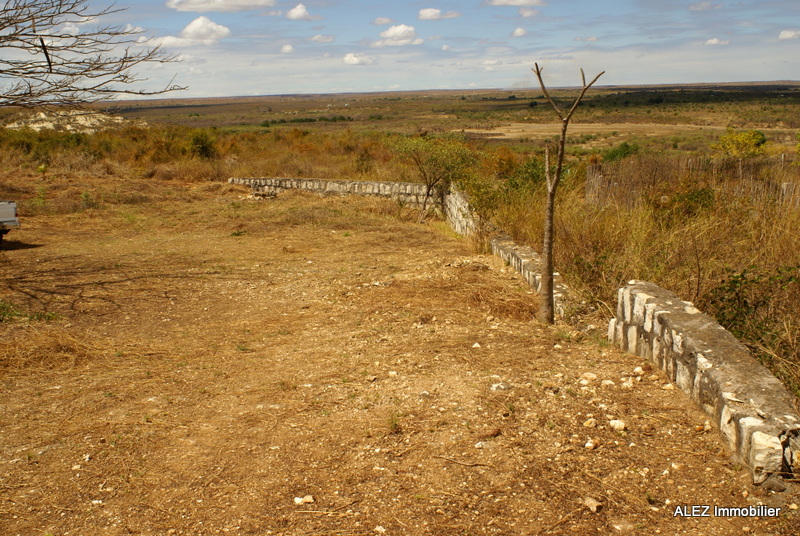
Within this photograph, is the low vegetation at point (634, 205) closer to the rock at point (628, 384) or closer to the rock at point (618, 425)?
the rock at point (628, 384)

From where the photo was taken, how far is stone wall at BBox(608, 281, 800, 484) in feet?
9.59

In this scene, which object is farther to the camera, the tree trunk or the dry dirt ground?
the tree trunk

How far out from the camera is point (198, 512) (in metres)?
3.11

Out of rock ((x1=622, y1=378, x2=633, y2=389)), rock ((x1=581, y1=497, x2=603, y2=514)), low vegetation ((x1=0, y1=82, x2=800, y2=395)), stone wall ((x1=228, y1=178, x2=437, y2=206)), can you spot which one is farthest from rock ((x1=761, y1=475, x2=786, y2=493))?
stone wall ((x1=228, y1=178, x2=437, y2=206))

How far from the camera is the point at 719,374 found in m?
3.42

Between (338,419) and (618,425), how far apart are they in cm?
172

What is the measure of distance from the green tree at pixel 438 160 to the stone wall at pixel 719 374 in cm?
902

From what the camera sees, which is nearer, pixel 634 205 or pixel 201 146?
pixel 634 205

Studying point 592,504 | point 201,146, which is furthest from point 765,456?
point 201,146

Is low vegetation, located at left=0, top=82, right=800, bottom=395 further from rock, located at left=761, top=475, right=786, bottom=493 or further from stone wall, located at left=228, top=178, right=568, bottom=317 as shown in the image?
rock, located at left=761, top=475, right=786, bottom=493

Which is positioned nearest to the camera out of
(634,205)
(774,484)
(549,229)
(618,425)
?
(774,484)

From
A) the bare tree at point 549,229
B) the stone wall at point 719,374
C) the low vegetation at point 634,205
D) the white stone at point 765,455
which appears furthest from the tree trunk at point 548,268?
the white stone at point 765,455

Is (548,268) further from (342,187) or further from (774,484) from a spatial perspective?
(342,187)

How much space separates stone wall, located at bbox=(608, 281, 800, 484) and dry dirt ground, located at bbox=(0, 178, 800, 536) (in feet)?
0.43
